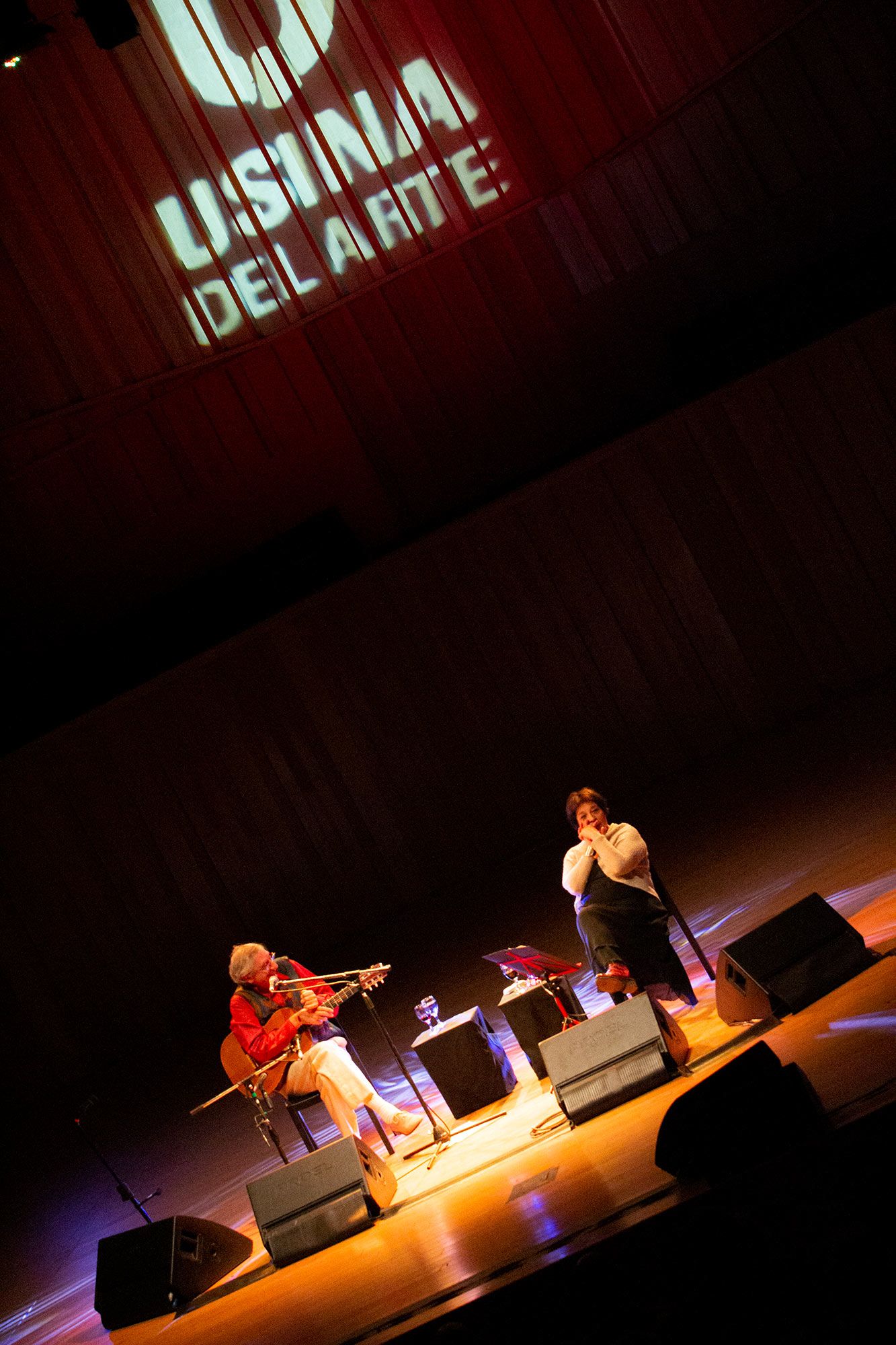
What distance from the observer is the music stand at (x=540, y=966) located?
386 cm

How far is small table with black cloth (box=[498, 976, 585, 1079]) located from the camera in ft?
13.1

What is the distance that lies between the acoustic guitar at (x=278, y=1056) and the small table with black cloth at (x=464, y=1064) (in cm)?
33

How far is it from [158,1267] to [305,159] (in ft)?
21.6

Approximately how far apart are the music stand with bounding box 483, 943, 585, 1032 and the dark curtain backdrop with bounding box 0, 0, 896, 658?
5.17 m

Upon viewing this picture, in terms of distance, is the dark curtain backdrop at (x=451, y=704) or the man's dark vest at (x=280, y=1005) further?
the dark curtain backdrop at (x=451, y=704)

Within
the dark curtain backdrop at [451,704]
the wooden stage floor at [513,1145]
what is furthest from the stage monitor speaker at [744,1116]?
the dark curtain backdrop at [451,704]

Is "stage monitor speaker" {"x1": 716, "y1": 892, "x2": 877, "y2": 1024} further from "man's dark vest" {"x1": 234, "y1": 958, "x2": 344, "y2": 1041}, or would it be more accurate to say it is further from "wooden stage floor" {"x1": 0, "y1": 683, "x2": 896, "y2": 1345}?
"man's dark vest" {"x1": 234, "y1": 958, "x2": 344, "y2": 1041}

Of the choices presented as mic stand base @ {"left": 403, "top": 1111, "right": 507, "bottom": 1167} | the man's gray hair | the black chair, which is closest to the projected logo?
the man's gray hair

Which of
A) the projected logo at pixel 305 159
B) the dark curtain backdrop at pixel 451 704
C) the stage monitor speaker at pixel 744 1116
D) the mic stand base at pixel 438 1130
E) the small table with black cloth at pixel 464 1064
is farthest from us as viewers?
the dark curtain backdrop at pixel 451 704

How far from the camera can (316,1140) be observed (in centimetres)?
474

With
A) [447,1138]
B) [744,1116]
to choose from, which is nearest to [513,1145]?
[447,1138]

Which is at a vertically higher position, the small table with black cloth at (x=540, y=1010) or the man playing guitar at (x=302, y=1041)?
the man playing guitar at (x=302, y=1041)

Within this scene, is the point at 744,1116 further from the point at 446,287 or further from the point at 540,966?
the point at 446,287

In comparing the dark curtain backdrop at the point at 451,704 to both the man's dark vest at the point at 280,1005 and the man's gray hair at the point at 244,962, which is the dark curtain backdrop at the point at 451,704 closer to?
the man's dark vest at the point at 280,1005
